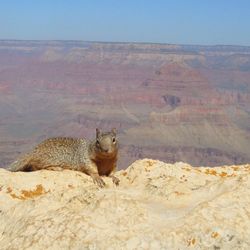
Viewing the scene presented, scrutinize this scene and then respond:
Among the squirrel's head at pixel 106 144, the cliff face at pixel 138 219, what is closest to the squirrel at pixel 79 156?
the squirrel's head at pixel 106 144

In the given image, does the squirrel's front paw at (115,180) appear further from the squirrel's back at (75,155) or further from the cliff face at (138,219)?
the cliff face at (138,219)

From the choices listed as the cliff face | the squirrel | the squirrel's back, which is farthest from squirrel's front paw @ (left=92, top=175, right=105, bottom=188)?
the cliff face

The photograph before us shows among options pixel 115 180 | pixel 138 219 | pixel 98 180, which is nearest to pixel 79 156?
pixel 98 180

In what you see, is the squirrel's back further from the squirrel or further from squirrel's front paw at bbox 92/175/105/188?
squirrel's front paw at bbox 92/175/105/188

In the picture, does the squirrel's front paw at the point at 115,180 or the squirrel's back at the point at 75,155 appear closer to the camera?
the squirrel's front paw at the point at 115,180

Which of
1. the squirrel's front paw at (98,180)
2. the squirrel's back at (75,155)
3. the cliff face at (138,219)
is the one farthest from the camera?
the squirrel's back at (75,155)

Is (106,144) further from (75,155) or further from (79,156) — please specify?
(75,155)
